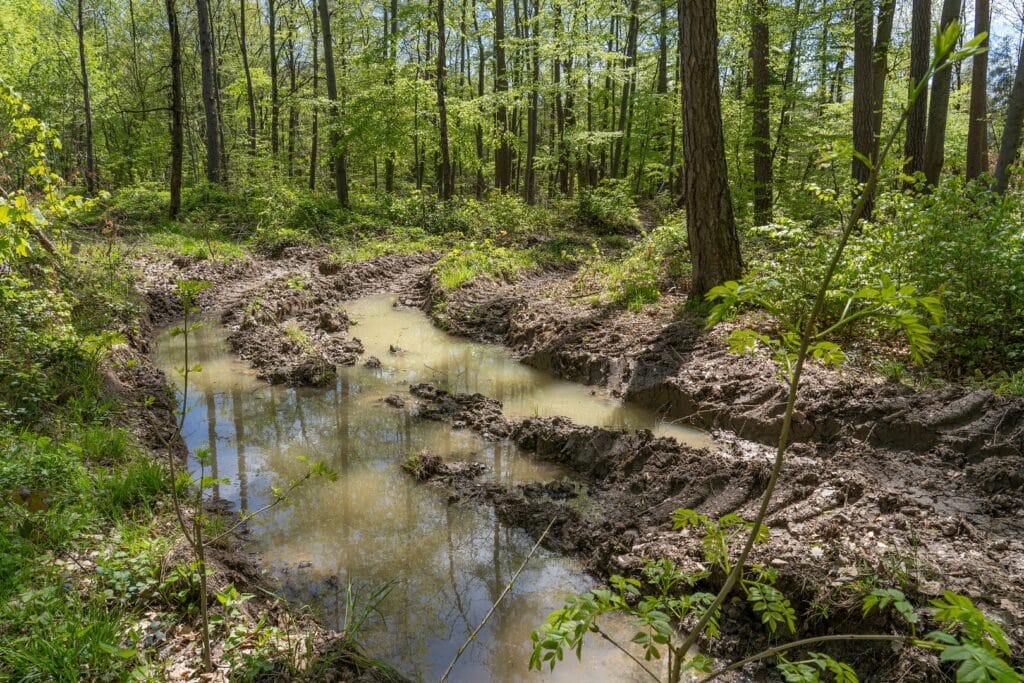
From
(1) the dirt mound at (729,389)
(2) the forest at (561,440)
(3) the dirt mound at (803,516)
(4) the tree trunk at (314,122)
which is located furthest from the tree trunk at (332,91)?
(3) the dirt mound at (803,516)

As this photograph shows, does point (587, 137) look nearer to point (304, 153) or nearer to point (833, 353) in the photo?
point (833, 353)

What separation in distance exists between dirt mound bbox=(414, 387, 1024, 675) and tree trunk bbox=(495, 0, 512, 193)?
578 inches

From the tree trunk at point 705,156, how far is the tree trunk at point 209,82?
15.4 meters

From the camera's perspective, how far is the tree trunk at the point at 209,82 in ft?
58.0

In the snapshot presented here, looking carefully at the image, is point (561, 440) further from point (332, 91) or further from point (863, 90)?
point (332, 91)

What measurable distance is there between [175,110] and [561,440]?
48.7ft

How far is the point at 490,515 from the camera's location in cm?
505

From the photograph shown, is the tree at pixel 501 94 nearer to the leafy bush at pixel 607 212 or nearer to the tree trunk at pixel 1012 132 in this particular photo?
the leafy bush at pixel 607 212

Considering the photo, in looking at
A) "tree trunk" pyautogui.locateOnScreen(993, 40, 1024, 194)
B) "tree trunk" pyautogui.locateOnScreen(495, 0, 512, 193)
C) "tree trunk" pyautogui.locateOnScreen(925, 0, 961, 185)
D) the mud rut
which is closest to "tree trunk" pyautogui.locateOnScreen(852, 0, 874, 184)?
"tree trunk" pyautogui.locateOnScreen(925, 0, 961, 185)

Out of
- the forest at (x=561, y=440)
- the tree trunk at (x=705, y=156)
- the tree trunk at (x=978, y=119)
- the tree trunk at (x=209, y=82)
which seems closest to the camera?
the forest at (x=561, y=440)

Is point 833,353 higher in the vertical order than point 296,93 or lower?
lower

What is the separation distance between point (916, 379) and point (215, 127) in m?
19.8

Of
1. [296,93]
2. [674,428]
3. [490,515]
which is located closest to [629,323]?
[674,428]

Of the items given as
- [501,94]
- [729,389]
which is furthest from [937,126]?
[501,94]
